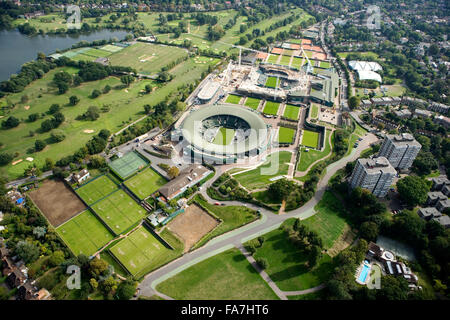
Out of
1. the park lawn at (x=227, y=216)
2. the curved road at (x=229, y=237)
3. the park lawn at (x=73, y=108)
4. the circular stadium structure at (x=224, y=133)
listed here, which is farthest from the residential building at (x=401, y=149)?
the park lawn at (x=73, y=108)

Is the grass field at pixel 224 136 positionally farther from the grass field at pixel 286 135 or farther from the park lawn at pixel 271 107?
the park lawn at pixel 271 107

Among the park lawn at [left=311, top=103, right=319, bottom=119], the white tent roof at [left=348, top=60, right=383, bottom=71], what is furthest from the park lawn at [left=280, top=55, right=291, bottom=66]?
the park lawn at [left=311, top=103, right=319, bottom=119]

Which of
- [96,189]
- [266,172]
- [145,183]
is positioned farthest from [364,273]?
[96,189]

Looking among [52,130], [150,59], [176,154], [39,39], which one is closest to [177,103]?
[176,154]

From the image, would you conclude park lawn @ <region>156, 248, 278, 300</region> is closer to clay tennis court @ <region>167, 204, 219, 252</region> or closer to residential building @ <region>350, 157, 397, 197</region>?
clay tennis court @ <region>167, 204, 219, 252</region>

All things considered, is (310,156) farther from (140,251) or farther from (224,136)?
(140,251)
